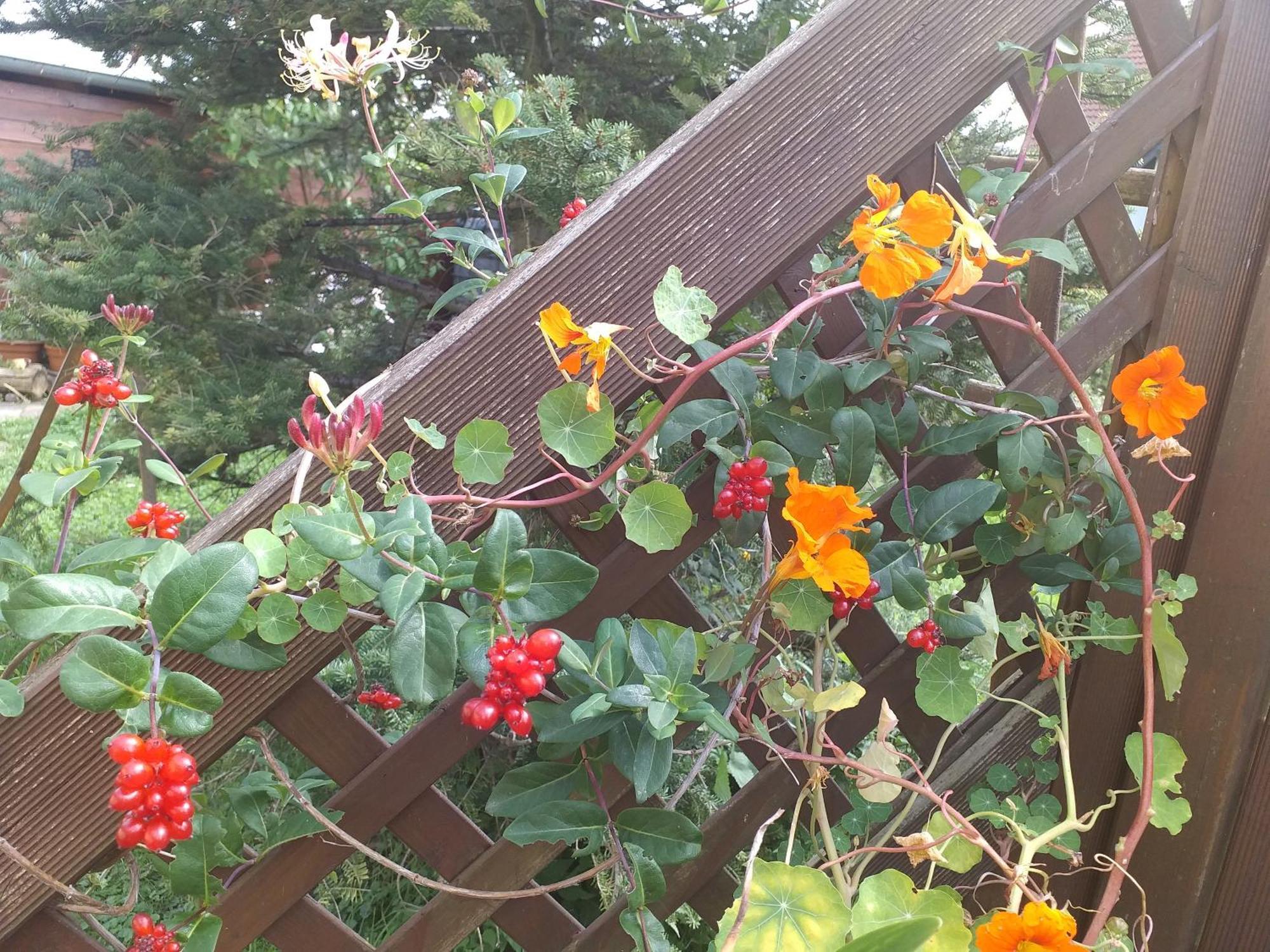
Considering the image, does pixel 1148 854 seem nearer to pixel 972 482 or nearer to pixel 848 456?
pixel 972 482

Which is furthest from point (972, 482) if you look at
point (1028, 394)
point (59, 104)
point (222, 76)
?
point (59, 104)

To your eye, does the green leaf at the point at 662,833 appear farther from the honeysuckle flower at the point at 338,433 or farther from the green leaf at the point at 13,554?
the green leaf at the point at 13,554

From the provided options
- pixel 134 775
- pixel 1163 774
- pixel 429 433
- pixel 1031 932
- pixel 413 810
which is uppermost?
pixel 429 433

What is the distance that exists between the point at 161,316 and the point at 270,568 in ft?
5.75

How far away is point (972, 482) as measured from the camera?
795 mm

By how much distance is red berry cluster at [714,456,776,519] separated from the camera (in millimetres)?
715

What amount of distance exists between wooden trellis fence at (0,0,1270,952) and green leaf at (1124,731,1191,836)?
167mm

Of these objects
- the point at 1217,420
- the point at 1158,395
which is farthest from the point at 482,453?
the point at 1217,420

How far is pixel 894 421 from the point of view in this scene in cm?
80

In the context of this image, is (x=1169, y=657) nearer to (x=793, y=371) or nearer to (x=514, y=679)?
(x=793, y=371)

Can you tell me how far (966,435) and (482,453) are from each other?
1.60 ft

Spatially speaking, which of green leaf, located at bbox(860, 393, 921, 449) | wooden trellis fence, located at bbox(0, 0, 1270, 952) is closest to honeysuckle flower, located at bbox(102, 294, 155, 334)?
wooden trellis fence, located at bbox(0, 0, 1270, 952)

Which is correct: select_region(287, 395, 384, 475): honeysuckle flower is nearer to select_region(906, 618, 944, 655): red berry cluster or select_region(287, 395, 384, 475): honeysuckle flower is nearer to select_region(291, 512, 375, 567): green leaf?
select_region(291, 512, 375, 567): green leaf

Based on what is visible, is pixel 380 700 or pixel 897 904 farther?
pixel 380 700
